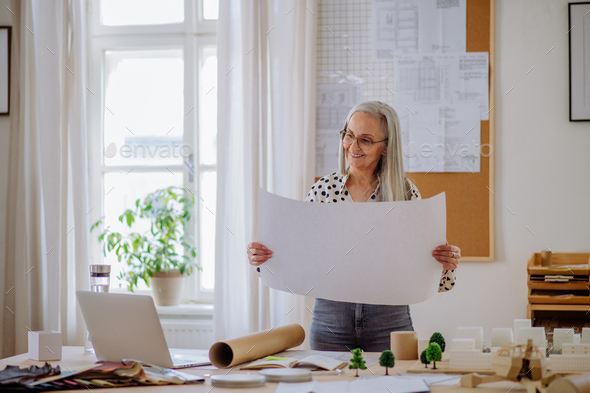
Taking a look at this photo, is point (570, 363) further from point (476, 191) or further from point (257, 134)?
point (257, 134)

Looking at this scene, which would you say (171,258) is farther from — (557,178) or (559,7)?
(559,7)

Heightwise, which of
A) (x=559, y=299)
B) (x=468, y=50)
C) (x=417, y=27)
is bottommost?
(x=559, y=299)

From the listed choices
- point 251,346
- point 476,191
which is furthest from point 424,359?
point 476,191

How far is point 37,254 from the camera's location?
2902mm

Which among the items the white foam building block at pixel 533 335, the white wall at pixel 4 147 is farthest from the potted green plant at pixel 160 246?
the white foam building block at pixel 533 335

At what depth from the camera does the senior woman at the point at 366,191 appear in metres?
1.74

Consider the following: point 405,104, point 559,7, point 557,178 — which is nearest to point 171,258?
point 405,104

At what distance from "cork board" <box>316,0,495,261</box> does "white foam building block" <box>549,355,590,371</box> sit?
5.01 feet

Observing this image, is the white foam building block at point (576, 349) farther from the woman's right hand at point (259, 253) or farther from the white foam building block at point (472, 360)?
the woman's right hand at point (259, 253)

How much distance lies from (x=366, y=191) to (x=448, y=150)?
99cm

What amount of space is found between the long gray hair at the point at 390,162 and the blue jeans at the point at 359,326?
0.36 metres

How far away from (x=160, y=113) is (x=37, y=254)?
38.3 inches

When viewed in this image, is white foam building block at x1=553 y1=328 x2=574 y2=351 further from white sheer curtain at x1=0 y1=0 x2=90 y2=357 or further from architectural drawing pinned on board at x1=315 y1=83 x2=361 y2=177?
white sheer curtain at x1=0 y1=0 x2=90 y2=357

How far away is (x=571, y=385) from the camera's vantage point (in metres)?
0.88
